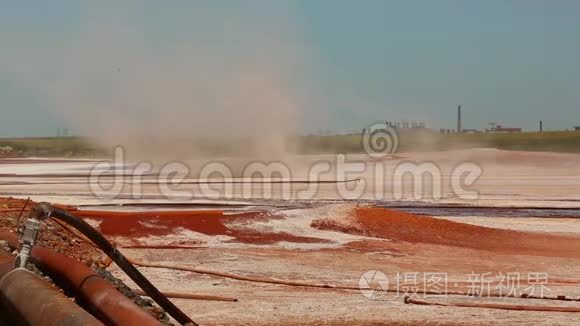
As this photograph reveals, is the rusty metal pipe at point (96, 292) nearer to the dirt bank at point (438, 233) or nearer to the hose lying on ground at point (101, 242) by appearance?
the hose lying on ground at point (101, 242)

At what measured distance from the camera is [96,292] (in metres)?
5.94

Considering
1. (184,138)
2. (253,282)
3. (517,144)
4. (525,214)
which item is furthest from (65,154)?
(253,282)

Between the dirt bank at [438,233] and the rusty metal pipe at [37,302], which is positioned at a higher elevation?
the rusty metal pipe at [37,302]

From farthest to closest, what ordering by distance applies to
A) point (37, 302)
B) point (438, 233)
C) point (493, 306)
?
point (438, 233), point (493, 306), point (37, 302)

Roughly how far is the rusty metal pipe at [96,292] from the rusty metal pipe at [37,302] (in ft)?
1.08

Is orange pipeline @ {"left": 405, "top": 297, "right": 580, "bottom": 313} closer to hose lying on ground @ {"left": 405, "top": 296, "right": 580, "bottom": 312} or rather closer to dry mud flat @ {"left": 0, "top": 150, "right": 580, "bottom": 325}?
hose lying on ground @ {"left": 405, "top": 296, "right": 580, "bottom": 312}

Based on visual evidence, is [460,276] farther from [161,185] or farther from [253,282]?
[161,185]

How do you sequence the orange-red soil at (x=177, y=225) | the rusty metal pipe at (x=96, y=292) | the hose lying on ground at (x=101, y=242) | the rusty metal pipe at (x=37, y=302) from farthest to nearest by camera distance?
the orange-red soil at (x=177, y=225)
the hose lying on ground at (x=101, y=242)
the rusty metal pipe at (x=96, y=292)
the rusty metal pipe at (x=37, y=302)

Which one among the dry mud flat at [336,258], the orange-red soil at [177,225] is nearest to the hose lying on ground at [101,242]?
the dry mud flat at [336,258]

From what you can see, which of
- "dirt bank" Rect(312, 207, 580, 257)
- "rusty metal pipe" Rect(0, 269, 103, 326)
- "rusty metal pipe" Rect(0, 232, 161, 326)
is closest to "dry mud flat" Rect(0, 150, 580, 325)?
"dirt bank" Rect(312, 207, 580, 257)

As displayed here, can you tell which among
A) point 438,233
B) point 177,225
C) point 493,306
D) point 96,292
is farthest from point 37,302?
point 438,233

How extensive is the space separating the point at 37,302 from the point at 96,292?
0.67 m

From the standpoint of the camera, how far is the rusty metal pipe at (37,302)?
478 cm

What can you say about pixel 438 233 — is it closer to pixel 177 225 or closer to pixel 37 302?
pixel 177 225
